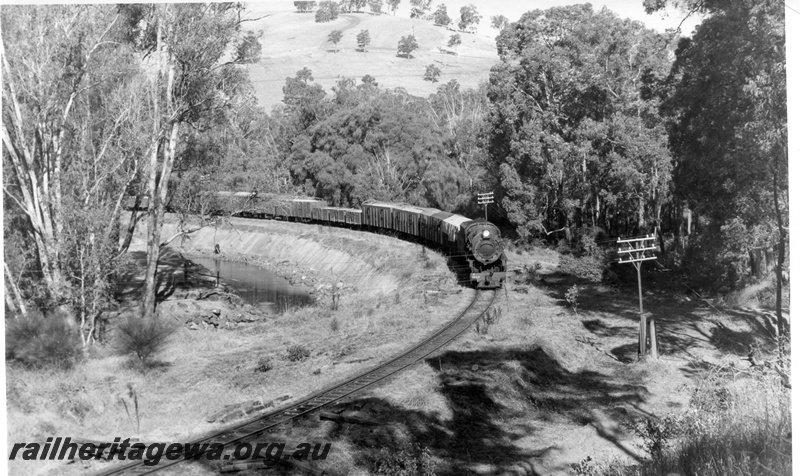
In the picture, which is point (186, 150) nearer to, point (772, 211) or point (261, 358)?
point (261, 358)

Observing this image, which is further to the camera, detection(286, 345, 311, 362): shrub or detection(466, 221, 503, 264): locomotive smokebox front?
detection(466, 221, 503, 264): locomotive smokebox front

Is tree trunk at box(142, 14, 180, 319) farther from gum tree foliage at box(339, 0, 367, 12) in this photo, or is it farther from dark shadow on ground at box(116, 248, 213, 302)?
gum tree foliage at box(339, 0, 367, 12)

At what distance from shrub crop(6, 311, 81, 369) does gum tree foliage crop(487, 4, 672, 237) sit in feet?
85.2

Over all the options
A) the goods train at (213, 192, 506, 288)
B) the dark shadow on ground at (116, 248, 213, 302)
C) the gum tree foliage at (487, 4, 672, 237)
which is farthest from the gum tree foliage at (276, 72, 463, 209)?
the dark shadow on ground at (116, 248, 213, 302)

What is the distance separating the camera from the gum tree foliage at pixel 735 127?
20844mm

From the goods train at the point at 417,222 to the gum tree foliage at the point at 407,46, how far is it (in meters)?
57.8

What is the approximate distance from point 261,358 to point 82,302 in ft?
21.7

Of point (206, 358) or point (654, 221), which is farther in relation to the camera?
point (654, 221)

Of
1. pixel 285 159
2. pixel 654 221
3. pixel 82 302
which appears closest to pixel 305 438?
pixel 82 302

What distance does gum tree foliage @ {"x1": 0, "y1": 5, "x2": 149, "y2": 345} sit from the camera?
2339 cm

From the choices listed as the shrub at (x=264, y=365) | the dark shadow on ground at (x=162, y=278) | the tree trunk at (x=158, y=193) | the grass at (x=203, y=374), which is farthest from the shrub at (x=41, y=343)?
the dark shadow on ground at (x=162, y=278)

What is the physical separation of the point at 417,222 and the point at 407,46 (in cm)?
7527

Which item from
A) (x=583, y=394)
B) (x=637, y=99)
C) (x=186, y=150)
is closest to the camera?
(x=583, y=394)

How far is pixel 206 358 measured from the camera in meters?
23.7
